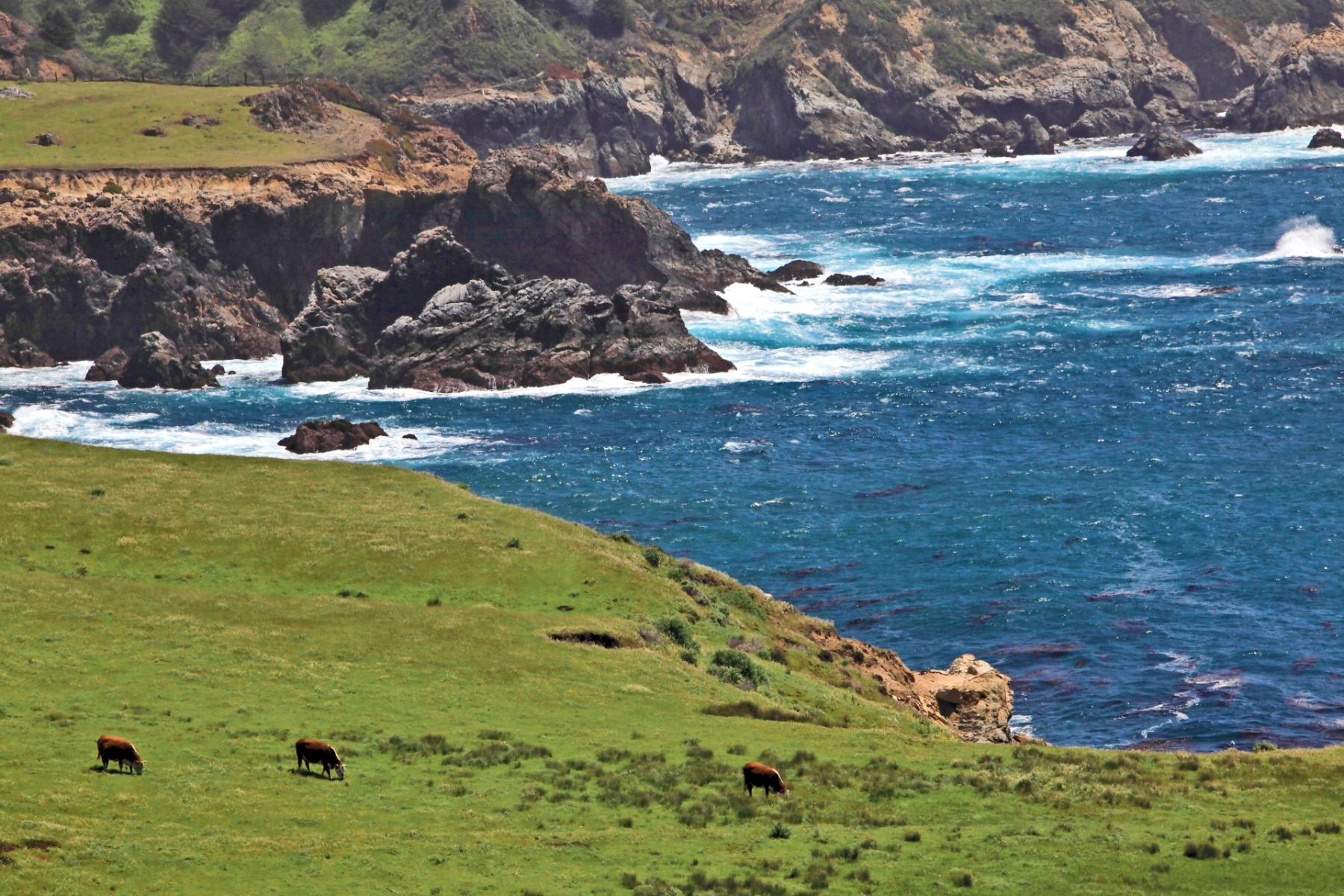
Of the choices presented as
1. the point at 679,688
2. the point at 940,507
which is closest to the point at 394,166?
the point at 940,507

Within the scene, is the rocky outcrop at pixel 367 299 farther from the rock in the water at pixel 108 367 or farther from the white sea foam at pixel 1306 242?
the white sea foam at pixel 1306 242

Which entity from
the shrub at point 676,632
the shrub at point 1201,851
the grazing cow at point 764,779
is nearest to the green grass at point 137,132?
the shrub at point 676,632

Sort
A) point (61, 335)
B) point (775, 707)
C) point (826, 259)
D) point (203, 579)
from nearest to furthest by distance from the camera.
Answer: point (775, 707), point (203, 579), point (61, 335), point (826, 259)

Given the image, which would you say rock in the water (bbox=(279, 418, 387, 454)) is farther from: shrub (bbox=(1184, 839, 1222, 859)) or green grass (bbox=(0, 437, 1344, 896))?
shrub (bbox=(1184, 839, 1222, 859))

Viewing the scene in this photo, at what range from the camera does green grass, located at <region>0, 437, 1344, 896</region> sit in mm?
34750

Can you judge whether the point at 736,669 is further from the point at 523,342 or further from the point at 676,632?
the point at 523,342

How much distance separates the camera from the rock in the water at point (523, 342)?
4707 inches

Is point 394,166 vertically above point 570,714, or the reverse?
point 394,166

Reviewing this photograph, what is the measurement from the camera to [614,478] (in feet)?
314

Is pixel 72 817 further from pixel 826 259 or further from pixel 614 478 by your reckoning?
pixel 826 259

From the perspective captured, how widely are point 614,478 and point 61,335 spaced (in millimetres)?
52255

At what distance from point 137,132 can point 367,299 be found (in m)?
33.9

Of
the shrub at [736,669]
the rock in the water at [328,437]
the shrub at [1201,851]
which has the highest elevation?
the shrub at [1201,851]

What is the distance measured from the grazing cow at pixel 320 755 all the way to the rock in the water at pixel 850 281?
120 meters
